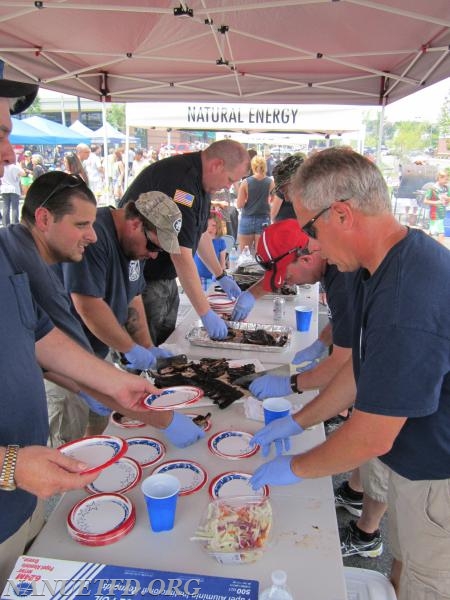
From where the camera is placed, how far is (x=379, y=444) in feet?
4.09

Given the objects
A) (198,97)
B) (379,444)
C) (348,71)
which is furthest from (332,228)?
(198,97)

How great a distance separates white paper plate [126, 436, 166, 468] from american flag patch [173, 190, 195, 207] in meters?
1.89

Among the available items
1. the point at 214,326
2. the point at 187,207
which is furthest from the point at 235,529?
the point at 187,207

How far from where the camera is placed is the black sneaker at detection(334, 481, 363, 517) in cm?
283

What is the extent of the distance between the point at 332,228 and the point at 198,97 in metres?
4.99

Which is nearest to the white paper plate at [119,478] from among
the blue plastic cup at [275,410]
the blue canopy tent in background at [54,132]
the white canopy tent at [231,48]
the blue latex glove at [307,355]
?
the blue plastic cup at [275,410]

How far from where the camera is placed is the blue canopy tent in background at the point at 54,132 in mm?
14596

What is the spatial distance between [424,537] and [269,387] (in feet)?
2.86

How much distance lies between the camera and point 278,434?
1706 mm

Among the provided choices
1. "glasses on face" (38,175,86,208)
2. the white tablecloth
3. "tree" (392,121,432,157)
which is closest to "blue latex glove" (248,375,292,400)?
the white tablecloth

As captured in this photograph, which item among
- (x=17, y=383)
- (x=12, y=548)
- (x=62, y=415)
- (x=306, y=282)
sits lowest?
(x=62, y=415)

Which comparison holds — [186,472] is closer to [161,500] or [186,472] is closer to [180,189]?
[161,500]

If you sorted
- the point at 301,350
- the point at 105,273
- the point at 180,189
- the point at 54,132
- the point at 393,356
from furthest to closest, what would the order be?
the point at 54,132 → the point at 180,189 → the point at 301,350 → the point at 105,273 → the point at 393,356

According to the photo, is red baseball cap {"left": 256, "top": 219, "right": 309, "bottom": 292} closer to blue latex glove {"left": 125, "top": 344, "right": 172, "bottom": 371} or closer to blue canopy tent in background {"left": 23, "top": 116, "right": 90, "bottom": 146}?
blue latex glove {"left": 125, "top": 344, "right": 172, "bottom": 371}
